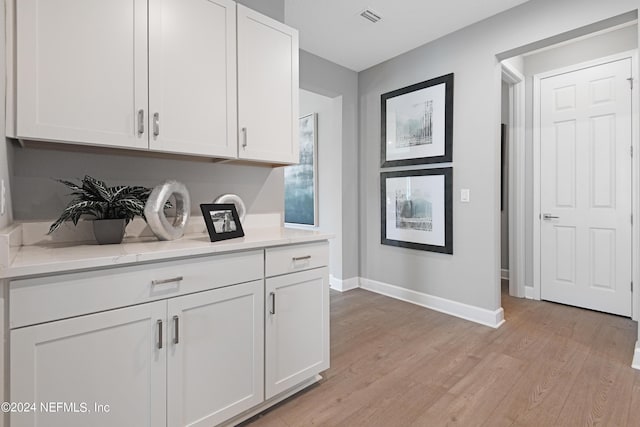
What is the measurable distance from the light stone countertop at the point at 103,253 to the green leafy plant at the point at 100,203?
144 mm

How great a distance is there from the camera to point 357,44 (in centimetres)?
323

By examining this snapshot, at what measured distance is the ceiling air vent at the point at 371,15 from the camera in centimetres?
266

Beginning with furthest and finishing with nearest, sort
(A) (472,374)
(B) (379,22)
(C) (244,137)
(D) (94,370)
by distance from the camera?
(B) (379,22), (A) (472,374), (C) (244,137), (D) (94,370)

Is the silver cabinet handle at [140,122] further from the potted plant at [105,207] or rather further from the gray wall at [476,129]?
the gray wall at [476,129]

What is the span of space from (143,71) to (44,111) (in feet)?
1.40

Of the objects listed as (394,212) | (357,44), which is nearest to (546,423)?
(394,212)

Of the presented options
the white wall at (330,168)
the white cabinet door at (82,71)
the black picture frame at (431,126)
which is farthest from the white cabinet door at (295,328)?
the white wall at (330,168)

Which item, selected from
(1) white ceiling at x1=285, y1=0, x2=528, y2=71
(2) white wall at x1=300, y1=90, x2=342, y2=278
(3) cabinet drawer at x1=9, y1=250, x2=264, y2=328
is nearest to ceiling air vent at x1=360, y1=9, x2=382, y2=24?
(1) white ceiling at x1=285, y1=0, x2=528, y2=71

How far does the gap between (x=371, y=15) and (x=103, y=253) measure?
2.69 meters

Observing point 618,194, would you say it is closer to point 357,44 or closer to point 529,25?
point 529,25

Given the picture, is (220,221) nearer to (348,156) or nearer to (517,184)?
(348,156)

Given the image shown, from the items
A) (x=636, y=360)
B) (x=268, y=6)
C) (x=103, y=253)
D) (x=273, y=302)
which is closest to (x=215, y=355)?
(x=273, y=302)

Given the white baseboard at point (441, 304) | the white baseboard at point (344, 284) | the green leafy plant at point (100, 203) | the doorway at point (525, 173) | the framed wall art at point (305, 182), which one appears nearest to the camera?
the green leafy plant at point (100, 203)

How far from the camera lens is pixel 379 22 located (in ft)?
9.29
